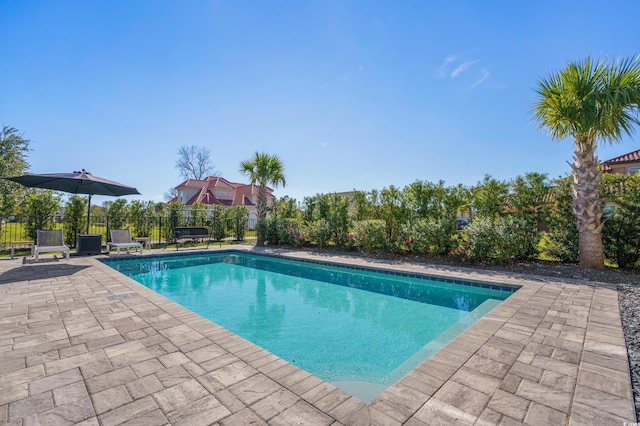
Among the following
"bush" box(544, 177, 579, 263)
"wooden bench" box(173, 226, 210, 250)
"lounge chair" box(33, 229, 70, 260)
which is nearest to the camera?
"bush" box(544, 177, 579, 263)

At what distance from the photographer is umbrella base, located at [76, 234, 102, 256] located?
1027cm

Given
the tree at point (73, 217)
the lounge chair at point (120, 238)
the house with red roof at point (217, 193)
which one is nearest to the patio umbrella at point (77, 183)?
the lounge chair at point (120, 238)

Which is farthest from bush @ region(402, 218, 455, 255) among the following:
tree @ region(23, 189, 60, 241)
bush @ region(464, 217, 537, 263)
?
tree @ region(23, 189, 60, 241)

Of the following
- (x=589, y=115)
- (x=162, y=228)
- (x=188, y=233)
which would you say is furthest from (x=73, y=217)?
(x=589, y=115)

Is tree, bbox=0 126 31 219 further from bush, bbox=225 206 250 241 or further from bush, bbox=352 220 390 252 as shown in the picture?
bush, bbox=352 220 390 252

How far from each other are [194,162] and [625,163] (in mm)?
42643

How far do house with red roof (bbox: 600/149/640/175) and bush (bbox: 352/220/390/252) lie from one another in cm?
2066

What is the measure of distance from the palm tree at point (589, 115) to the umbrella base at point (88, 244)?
48.5ft

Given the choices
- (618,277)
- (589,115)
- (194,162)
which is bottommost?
(618,277)

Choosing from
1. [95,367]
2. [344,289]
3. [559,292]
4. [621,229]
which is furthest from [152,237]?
[621,229]

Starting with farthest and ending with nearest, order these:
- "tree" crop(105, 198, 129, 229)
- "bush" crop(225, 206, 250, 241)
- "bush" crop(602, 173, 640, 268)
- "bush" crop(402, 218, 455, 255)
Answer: "bush" crop(225, 206, 250, 241) < "tree" crop(105, 198, 129, 229) < "bush" crop(402, 218, 455, 255) < "bush" crop(602, 173, 640, 268)

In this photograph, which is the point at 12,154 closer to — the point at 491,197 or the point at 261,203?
the point at 261,203

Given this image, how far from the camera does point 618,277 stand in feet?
20.6

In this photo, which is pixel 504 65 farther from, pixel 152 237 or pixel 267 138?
pixel 152 237
